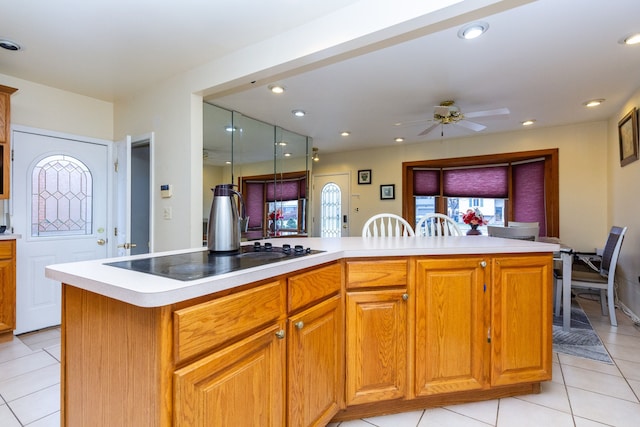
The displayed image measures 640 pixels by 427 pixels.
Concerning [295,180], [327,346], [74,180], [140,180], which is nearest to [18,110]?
[74,180]

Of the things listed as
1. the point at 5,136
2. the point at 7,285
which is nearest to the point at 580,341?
the point at 7,285

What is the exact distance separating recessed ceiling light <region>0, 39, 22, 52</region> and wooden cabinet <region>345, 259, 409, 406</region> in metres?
2.85

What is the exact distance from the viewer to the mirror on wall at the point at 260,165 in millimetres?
3443

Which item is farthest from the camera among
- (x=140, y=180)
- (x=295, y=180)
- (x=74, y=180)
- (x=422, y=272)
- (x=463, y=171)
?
(x=463, y=171)

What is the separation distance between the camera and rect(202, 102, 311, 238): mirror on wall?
3.44 meters

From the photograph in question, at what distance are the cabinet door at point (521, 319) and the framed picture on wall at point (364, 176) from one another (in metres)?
4.31

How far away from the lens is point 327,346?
1427 millimetres

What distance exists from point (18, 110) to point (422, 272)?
369cm

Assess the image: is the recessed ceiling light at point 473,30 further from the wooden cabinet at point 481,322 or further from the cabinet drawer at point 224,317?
the cabinet drawer at point 224,317

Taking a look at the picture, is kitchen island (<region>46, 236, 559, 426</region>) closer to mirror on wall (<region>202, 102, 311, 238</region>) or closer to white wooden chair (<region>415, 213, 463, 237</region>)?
white wooden chair (<region>415, 213, 463, 237</region>)

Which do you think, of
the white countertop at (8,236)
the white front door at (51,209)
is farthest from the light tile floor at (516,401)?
the white countertop at (8,236)

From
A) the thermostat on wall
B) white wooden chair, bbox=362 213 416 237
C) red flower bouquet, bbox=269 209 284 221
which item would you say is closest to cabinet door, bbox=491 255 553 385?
white wooden chair, bbox=362 213 416 237

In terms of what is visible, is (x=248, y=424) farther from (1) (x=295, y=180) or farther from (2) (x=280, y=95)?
(1) (x=295, y=180)

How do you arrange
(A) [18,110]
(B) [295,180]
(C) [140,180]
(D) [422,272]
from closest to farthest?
(D) [422,272] < (A) [18,110] < (C) [140,180] < (B) [295,180]
